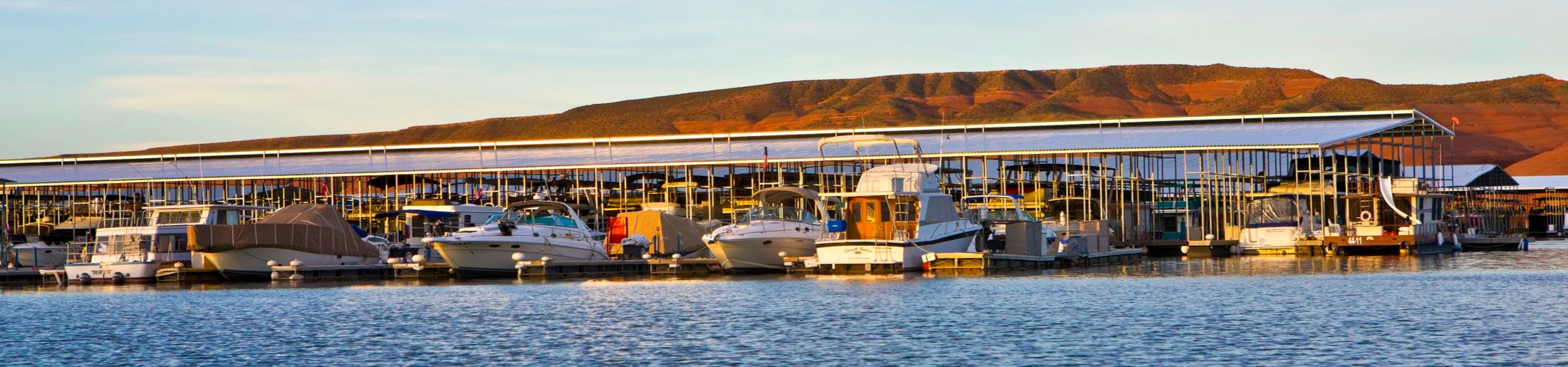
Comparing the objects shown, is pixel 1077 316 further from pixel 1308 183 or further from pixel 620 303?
pixel 1308 183

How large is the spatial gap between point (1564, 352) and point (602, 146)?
7735 cm

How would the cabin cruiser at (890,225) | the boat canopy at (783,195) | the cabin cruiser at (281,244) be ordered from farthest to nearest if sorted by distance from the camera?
the boat canopy at (783,195), the cabin cruiser at (281,244), the cabin cruiser at (890,225)

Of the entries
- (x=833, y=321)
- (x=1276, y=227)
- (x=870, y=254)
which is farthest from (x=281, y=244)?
(x=1276, y=227)

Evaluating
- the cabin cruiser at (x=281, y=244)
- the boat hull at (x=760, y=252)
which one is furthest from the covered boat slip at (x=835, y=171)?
the cabin cruiser at (x=281, y=244)

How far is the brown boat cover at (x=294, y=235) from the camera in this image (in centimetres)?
4831

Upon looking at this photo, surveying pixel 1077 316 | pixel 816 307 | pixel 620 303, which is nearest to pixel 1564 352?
pixel 1077 316

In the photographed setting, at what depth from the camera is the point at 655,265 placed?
52.3 metres

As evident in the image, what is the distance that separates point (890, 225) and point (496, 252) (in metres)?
11.8

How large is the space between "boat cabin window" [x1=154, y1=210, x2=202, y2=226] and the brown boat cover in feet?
7.22

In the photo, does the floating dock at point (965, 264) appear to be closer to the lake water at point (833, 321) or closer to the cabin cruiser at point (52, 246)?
the lake water at point (833, 321)

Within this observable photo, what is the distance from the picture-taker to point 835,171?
247ft

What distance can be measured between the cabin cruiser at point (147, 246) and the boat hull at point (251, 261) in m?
1.38

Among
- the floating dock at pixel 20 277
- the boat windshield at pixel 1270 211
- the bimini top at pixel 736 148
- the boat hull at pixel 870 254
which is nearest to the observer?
the boat hull at pixel 870 254

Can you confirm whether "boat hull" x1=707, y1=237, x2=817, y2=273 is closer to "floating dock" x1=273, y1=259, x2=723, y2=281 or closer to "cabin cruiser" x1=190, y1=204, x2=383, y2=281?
"floating dock" x1=273, y1=259, x2=723, y2=281
